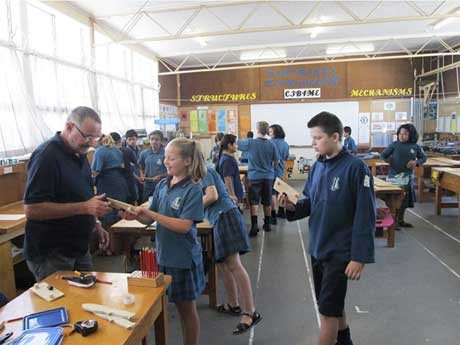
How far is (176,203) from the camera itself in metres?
2.03

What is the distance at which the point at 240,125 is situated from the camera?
11828mm

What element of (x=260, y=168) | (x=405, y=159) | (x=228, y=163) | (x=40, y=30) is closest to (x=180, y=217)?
(x=228, y=163)

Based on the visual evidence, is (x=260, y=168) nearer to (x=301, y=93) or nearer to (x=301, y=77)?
(x=301, y=93)

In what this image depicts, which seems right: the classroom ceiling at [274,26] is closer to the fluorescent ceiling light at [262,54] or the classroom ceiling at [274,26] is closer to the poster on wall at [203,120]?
the fluorescent ceiling light at [262,54]

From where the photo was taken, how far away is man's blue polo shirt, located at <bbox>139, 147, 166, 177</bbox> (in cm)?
546

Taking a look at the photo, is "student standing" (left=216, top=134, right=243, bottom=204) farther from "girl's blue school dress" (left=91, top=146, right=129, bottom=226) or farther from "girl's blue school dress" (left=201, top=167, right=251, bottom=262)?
"girl's blue school dress" (left=91, top=146, right=129, bottom=226)

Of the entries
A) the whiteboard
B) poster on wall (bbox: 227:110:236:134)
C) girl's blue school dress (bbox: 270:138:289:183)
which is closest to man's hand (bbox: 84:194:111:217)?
girl's blue school dress (bbox: 270:138:289:183)

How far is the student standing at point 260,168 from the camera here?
5562 mm

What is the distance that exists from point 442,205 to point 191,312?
5.74m

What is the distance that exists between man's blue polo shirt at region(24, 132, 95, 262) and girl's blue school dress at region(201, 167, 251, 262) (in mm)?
952

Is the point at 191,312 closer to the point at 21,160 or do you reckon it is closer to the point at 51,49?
the point at 21,160

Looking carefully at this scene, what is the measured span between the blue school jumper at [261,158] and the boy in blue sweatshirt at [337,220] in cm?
338

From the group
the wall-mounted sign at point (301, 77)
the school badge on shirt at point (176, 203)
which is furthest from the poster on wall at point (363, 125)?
the school badge on shirt at point (176, 203)

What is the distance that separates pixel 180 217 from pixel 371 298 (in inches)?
88.7
